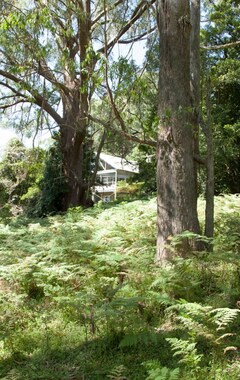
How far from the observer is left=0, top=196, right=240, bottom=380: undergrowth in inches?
139

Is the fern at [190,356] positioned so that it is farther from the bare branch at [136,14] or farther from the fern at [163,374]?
the bare branch at [136,14]

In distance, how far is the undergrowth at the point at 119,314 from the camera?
11.6 feet

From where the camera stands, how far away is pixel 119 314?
3.98 metres

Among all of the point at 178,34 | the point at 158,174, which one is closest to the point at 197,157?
the point at 158,174

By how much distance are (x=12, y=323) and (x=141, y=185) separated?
17390 millimetres

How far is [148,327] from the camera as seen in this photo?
4.22m

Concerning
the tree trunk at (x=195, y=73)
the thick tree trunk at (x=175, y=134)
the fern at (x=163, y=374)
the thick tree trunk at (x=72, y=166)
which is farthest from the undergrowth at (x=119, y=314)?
the thick tree trunk at (x=72, y=166)

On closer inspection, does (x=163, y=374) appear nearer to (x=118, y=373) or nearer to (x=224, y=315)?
(x=118, y=373)

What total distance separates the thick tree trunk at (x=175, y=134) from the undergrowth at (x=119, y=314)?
521 millimetres

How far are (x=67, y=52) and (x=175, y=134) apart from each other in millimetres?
2724

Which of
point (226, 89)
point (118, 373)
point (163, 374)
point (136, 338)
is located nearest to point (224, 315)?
point (136, 338)

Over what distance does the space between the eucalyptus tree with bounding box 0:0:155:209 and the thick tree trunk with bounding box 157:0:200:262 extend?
1.15m

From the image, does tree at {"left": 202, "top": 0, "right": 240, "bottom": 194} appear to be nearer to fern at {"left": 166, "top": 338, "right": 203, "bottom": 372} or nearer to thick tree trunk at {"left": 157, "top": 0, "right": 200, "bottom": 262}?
thick tree trunk at {"left": 157, "top": 0, "right": 200, "bottom": 262}

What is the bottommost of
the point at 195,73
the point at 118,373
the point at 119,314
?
the point at 118,373
